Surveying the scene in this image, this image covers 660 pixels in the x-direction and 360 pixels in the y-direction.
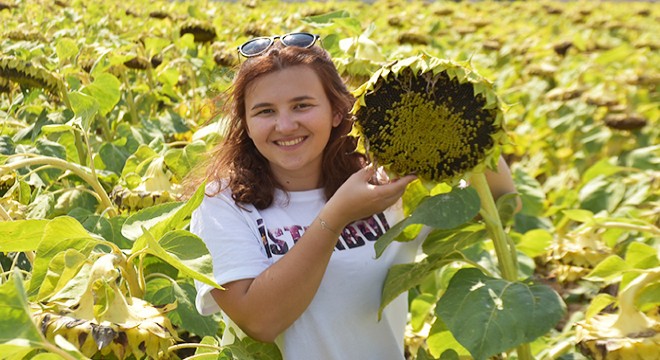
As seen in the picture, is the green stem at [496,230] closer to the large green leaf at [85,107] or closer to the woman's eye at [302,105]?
the woman's eye at [302,105]

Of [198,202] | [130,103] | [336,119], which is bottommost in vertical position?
[130,103]

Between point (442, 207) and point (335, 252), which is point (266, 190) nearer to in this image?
point (335, 252)

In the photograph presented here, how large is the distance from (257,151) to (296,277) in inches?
12.7

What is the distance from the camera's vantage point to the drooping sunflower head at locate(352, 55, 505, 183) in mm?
1137

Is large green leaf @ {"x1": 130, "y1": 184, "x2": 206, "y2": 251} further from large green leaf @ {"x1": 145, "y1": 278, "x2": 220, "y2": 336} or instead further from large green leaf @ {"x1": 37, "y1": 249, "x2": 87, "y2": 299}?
large green leaf @ {"x1": 145, "y1": 278, "x2": 220, "y2": 336}

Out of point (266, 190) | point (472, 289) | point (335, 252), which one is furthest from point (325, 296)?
point (472, 289)

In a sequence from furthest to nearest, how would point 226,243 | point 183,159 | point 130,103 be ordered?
point 130,103 < point 183,159 < point 226,243

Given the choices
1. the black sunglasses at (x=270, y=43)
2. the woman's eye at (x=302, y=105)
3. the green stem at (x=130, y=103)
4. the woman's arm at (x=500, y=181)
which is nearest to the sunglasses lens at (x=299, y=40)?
the black sunglasses at (x=270, y=43)

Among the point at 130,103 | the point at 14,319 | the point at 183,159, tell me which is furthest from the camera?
the point at 130,103

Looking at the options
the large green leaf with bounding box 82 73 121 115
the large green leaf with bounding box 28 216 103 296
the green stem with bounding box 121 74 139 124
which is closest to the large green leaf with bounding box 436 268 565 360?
the large green leaf with bounding box 28 216 103 296

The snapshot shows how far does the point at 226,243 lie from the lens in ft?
4.56

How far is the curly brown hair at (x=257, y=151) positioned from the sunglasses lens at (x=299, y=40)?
12 millimetres

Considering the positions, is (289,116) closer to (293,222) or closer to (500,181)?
(293,222)

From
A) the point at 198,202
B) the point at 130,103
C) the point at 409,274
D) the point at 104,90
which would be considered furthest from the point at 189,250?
the point at 130,103
